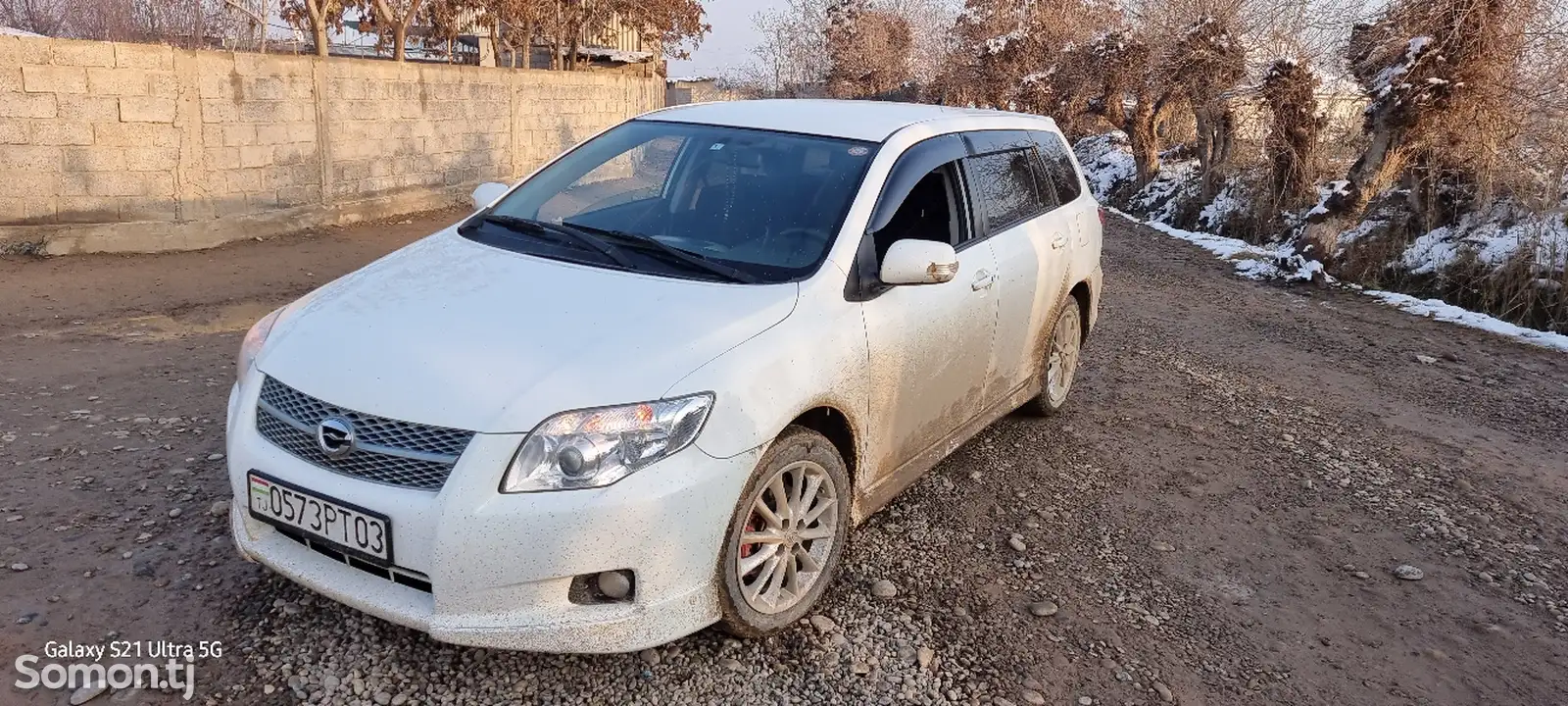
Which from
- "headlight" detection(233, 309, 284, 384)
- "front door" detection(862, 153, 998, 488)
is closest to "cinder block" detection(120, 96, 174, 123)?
"headlight" detection(233, 309, 284, 384)

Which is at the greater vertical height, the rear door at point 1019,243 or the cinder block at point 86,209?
the rear door at point 1019,243

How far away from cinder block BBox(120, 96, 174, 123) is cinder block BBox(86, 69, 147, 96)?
0.19 feet

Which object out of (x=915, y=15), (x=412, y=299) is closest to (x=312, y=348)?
(x=412, y=299)

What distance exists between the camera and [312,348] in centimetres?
299

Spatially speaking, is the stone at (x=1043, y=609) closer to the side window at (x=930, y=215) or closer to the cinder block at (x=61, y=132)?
the side window at (x=930, y=215)

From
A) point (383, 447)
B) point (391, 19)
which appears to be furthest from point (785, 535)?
point (391, 19)

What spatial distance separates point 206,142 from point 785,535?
8.50 meters

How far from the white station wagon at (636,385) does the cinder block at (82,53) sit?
6.27m

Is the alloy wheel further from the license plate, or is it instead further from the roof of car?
the roof of car

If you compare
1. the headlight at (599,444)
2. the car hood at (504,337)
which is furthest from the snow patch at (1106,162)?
the headlight at (599,444)

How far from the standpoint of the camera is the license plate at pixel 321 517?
2678 mm

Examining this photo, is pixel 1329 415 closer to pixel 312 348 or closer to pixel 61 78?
pixel 312 348

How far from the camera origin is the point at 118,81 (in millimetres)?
8711

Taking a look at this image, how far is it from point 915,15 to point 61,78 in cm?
3587
